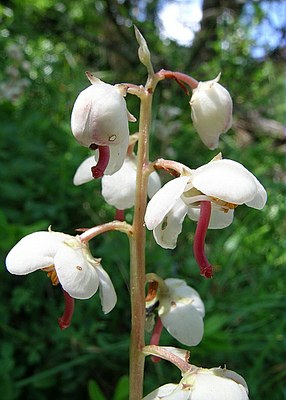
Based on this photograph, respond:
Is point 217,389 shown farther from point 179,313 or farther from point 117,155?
point 117,155

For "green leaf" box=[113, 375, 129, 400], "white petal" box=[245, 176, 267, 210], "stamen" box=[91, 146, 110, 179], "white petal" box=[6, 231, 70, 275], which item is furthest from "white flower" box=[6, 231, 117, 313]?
"green leaf" box=[113, 375, 129, 400]

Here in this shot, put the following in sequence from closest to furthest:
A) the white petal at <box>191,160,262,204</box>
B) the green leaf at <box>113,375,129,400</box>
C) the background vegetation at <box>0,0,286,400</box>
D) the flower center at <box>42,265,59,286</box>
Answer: the white petal at <box>191,160,262,204</box> < the flower center at <box>42,265,59,286</box> < the green leaf at <box>113,375,129,400</box> < the background vegetation at <box>0,0,286,400</box>

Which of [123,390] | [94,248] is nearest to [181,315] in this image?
[123,390]

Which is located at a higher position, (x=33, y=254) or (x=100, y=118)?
(x=100, y=118)

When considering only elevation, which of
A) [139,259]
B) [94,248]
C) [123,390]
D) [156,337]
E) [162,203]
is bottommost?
[94,248]

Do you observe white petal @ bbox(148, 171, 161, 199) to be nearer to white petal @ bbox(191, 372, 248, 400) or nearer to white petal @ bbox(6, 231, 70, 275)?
white petal @ bbox(6, 231, 70, 275)

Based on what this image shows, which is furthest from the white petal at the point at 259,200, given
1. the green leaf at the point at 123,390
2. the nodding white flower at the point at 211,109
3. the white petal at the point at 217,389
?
the green leaf at the point at 123,390

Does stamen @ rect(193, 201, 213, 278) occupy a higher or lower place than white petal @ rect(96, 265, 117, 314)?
higher
